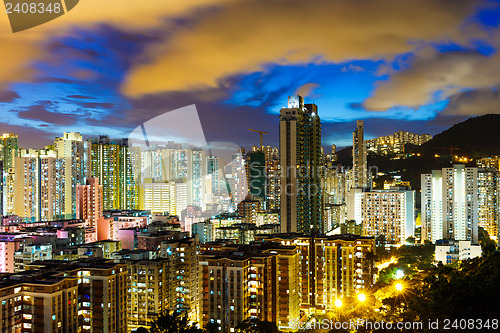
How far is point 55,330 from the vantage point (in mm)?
5156

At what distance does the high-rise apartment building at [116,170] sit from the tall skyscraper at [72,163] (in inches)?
15.7

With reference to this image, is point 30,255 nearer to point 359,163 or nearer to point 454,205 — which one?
point 454,205

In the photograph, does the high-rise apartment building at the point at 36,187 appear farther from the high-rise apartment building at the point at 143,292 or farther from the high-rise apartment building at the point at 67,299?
the high-rise apartment building at the point at 67,299

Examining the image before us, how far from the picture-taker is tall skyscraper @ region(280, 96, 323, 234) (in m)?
11.0

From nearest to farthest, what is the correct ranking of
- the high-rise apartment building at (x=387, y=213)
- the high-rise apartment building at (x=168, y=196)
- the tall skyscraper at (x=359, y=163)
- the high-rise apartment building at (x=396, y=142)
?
the high-rise apartment building at (x=387, y=213)
the high-rise apartment building at (x=168, y=196)
the tall skyscraper at (x=359, y=163)
the high-rise apartment building at (x=396, y=142)

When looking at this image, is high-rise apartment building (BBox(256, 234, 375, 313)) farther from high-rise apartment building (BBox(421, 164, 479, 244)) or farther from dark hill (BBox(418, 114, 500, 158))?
dark hill (BBox(418, 114, 500, 158))

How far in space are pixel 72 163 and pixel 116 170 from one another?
160 centimetres

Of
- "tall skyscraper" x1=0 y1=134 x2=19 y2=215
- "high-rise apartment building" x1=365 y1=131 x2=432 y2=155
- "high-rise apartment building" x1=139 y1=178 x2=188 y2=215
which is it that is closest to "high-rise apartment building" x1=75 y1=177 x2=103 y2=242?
"tall skyscraper" x1=0 y1=134 x2=19 y2=215

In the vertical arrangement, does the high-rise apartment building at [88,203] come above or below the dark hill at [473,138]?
below

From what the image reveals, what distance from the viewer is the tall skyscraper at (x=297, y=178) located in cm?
1098

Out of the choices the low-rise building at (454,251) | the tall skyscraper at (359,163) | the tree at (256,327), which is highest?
the tall skyscraper at (359,163)

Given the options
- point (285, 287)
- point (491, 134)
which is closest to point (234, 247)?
point (285, 287)

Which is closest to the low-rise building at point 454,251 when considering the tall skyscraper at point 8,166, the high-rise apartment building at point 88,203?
the high-rise apartment building at point 88,203

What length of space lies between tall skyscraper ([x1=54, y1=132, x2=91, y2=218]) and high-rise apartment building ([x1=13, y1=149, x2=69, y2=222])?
29 cm
